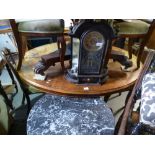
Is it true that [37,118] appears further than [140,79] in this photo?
Yes

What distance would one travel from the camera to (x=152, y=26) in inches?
56.0

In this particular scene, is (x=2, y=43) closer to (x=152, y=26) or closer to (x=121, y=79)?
(x=121, y=79)

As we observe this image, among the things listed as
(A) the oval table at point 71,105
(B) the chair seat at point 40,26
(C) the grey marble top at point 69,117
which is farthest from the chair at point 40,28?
(C) the grey marble top at point 69,117

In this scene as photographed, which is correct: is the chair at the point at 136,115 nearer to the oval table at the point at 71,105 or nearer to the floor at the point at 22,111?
the oval table at the point at 71,105

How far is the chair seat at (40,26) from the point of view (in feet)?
4.43

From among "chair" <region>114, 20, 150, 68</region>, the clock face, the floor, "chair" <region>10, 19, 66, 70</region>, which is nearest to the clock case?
the clock face

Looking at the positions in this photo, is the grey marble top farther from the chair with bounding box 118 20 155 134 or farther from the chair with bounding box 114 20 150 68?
the chair with bounding box 114 20 150 68

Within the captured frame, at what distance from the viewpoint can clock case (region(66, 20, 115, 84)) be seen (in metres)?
Answer: 1.17

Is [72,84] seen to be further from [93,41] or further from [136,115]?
[136,115]

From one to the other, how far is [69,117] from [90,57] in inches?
17.0

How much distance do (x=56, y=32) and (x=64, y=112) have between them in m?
0.57

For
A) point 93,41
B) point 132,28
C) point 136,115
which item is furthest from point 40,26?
point 136,115

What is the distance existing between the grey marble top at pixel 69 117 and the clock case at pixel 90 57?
161 millimetres
